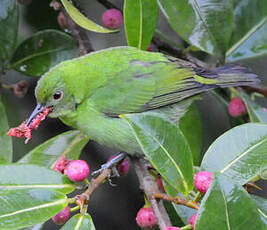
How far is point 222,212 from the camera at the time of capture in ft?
4.55

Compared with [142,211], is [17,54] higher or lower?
higher

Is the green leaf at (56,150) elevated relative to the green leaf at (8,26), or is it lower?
lower

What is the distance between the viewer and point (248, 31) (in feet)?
8.81

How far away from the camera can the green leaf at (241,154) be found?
1699 mm

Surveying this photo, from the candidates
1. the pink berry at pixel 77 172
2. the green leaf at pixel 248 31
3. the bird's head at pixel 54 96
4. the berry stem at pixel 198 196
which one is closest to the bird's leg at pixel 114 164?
the pink berry at pixel 77 172

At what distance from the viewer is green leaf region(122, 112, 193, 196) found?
5.22ft

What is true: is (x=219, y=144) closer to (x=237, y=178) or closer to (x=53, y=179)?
(x=237, y=178)

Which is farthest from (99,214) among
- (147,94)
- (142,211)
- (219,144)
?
(219,144)

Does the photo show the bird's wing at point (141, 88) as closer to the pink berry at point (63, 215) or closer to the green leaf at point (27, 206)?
the pink berry at point (63, 215)

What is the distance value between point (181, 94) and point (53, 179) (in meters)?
1.04

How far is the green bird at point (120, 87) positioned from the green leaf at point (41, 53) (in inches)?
8.1

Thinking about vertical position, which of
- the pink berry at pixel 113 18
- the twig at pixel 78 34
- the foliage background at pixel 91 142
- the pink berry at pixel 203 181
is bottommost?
the foliage background at pixel 91 142

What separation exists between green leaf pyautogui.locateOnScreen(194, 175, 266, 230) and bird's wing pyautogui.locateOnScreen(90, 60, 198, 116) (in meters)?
1.24

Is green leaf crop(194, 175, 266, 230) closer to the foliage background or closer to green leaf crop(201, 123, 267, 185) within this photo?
green leaf crop(201, 123, 267, 185)
